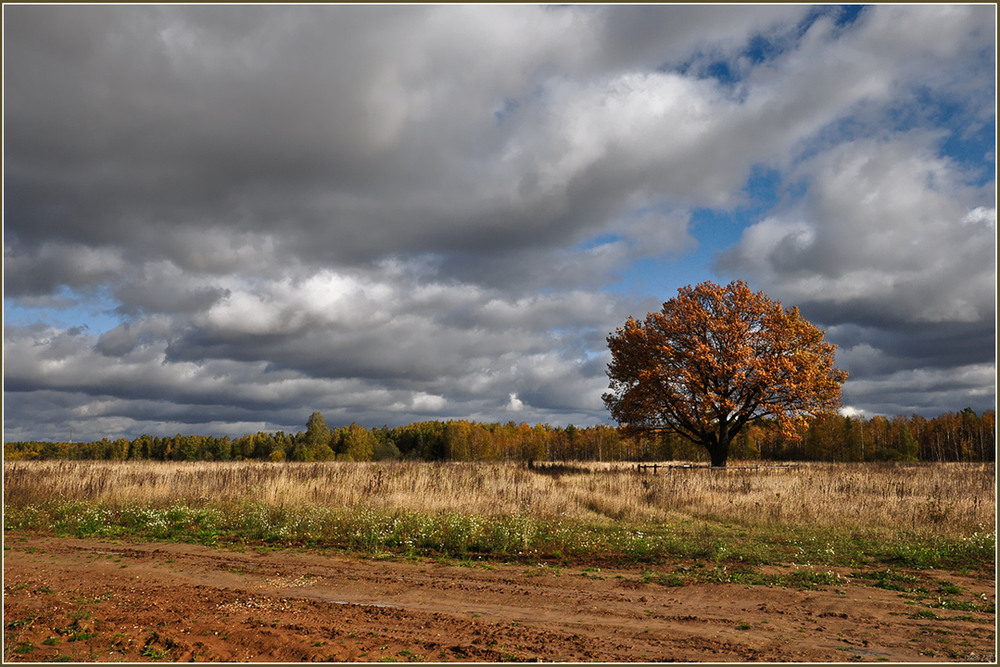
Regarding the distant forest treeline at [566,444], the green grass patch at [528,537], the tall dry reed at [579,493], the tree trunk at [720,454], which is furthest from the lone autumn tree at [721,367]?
the distant forest treeline at [566,444]

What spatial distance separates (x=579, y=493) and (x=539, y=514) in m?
4.42

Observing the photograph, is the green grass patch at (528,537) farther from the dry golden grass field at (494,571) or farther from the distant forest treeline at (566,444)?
the distant forest treeline at (566,444)

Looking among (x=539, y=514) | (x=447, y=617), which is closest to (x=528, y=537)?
(x=539, y=514)

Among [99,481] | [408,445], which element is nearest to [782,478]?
[99,481]

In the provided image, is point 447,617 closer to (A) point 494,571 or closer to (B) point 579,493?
(A) point 494,571

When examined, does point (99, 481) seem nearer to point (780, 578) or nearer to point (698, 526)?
point (698, 526)

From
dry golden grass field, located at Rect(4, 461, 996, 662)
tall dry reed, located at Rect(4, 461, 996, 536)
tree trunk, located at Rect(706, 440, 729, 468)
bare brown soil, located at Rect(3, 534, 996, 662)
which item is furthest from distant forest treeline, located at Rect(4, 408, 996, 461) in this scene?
bare brown soil, located at Rect(3, 534, 996, 662)

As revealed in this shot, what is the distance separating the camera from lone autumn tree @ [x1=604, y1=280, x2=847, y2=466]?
37281 mm

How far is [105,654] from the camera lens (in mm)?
7379

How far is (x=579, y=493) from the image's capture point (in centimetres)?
2242

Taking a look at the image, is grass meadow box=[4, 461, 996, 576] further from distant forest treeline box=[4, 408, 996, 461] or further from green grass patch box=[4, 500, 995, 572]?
distant forest treeline box=[4, 408, 996, 461]

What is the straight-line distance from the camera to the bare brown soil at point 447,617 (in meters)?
7.42

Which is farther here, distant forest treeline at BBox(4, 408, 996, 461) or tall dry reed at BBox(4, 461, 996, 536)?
distant forest treeline at BBox(4, 408, 996, 461)

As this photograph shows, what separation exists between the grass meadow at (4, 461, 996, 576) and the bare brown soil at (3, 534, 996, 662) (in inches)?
72.7
